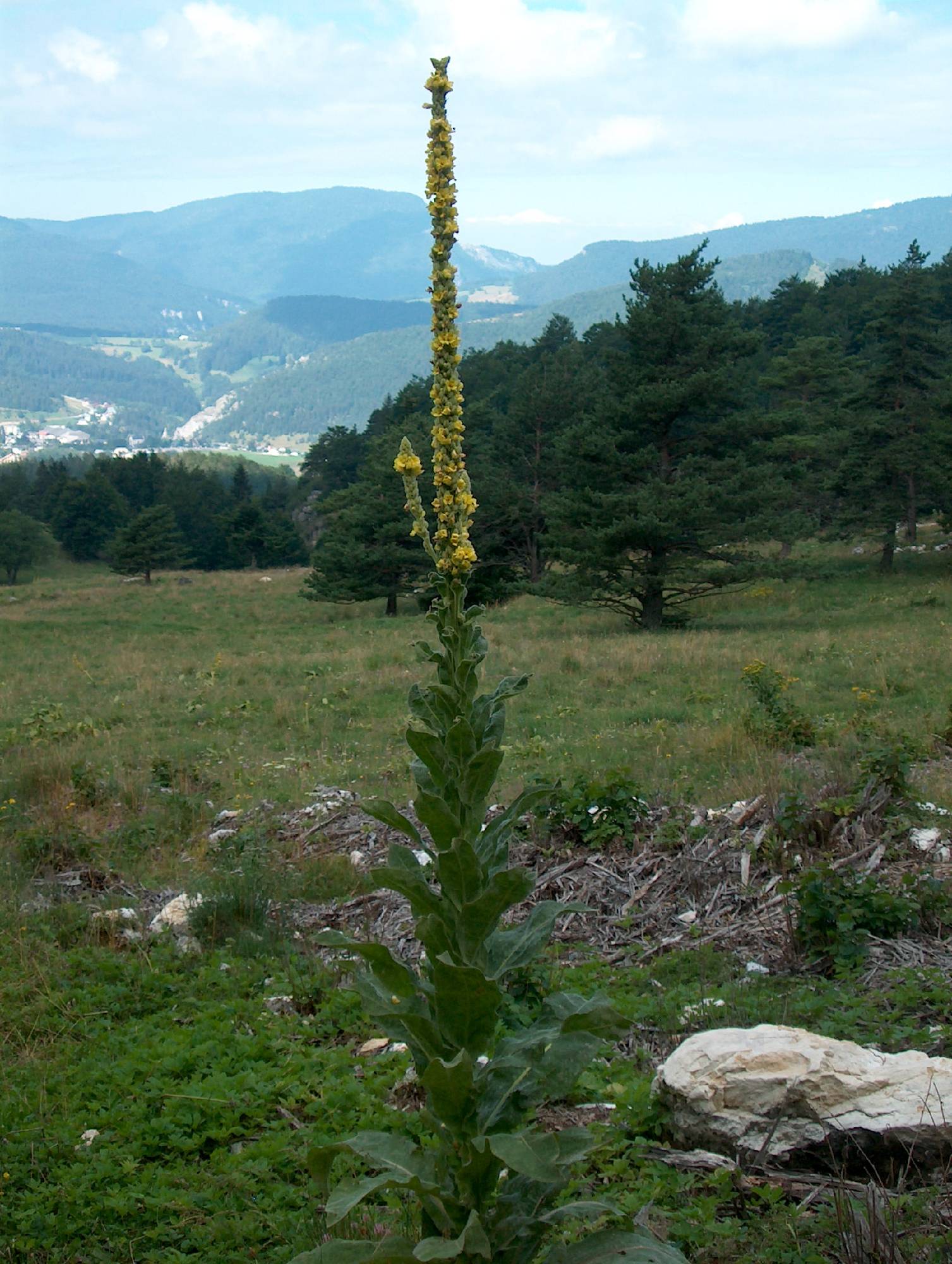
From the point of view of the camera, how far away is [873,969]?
535 cm

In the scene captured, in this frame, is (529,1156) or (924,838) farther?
(924,838)

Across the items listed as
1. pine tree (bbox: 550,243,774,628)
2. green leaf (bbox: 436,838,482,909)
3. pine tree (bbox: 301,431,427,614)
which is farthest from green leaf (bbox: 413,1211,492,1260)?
pine tree (bbox: 301,431,427,614)

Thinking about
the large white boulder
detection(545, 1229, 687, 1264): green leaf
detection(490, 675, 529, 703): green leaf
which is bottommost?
the large white boulder

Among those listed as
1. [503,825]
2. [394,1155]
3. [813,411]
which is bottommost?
[394,1155]

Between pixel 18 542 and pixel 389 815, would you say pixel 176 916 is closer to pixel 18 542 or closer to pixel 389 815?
pixel 389 815

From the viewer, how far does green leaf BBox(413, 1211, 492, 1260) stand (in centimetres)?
230

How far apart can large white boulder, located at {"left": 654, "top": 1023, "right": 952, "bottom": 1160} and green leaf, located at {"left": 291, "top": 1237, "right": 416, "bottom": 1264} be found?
5.35 feet

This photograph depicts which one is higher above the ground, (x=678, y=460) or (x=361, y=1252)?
(x=678, y=460)

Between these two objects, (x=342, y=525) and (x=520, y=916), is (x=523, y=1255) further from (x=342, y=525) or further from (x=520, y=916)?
(x=342, y=525)

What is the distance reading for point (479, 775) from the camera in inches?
105

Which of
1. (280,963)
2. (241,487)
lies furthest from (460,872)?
(241,487)

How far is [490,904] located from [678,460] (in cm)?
2391

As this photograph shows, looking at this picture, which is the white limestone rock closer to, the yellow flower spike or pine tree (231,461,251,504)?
the yellow flower spike

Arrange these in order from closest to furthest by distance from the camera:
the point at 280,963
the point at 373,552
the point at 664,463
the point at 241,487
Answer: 1. the point at 280,963
2. the point at 664,463
3. the point at 373,552
4. the point at 241,487
